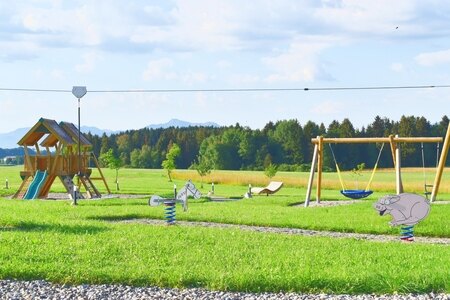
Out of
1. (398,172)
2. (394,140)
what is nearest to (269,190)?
(394,140)

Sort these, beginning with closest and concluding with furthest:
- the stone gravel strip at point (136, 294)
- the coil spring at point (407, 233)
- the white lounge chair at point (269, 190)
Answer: the stone gravel strip at point (136, 294) → the coil spring at point (407, 233) → the white lounge chair at point (269, 190)

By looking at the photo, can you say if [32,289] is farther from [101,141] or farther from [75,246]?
[101,141]

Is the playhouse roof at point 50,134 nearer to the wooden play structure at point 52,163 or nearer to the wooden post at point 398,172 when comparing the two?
the wooden play structure at point 52,163

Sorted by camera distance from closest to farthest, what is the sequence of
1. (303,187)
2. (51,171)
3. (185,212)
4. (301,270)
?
1. (301,270)
2. (185,212)
3. (51,171)
4. (303,187)

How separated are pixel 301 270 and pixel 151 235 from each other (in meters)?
5.89

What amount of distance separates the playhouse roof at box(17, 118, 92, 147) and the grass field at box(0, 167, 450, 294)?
14210 mm

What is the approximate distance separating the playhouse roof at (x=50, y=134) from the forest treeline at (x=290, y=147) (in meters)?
54.6

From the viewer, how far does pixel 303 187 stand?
50906 millimetres

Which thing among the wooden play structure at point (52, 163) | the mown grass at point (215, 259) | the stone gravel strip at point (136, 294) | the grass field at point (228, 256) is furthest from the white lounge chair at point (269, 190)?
the stone gravel strip at point (136, 294)

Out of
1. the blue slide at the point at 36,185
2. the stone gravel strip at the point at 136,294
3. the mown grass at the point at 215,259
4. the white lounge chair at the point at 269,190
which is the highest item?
the blue slide at the point at 36,185

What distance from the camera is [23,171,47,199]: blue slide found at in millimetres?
36781

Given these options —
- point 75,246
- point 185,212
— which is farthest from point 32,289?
point 185,212

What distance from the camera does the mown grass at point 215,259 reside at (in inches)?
471

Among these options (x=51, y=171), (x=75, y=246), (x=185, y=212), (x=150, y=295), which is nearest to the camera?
(x=150, y=295)
